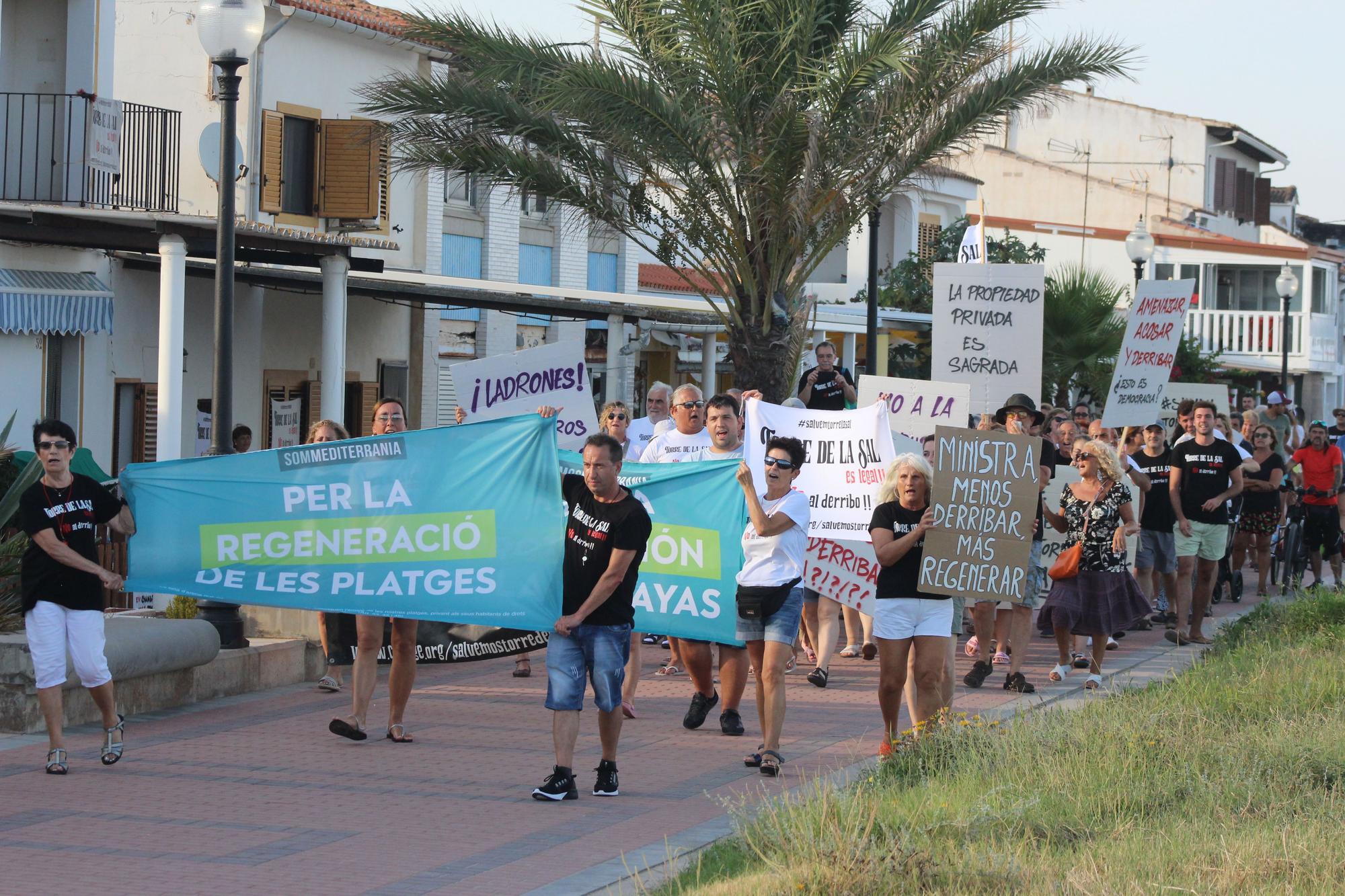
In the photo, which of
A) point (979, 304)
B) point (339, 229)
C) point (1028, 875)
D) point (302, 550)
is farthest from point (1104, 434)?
point (339, 229)

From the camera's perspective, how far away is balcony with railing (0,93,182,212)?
2000 centimetres

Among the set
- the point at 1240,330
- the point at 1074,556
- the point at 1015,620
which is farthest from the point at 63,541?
the point at 1240,330

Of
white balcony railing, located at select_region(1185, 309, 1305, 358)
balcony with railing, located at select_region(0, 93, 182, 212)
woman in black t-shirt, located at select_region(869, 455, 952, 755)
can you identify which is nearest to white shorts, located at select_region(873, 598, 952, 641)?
woman in black t-shirt, located at select_region(869, 455, 952, 755)

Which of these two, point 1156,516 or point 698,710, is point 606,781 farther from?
point 1156,516

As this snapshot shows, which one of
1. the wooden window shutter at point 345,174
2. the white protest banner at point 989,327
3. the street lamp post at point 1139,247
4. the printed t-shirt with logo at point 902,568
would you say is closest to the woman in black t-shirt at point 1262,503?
the white protest banner at point 989,327

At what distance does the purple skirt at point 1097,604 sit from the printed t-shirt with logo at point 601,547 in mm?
5053

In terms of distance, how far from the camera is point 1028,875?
19.9 ft

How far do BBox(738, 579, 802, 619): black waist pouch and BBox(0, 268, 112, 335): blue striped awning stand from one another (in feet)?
39.3

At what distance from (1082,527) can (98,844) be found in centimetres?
747

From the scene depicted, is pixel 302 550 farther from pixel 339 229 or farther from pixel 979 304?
pixel 339 229

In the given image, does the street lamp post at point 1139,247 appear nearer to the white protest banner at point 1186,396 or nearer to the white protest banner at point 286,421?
the white protest banner at point 1186,396

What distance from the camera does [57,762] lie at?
→ 336 inches

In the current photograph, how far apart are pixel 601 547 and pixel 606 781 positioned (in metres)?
1.21

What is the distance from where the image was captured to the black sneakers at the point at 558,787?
26.7 ft
